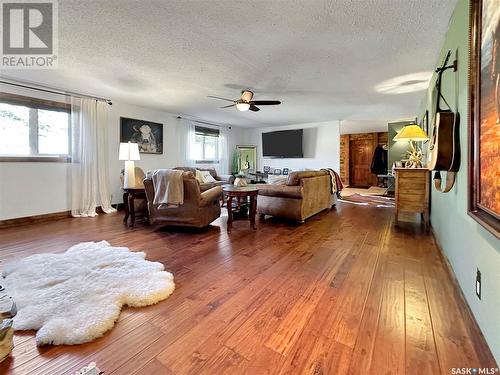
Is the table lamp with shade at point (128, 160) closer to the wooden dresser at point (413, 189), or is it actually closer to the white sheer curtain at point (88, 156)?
the white sheer curtain at point (88, 156)

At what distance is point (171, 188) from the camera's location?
323 centimetres

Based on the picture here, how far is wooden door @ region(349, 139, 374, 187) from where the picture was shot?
10203 millimetres

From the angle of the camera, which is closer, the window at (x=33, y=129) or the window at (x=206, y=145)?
the window at (x=33, y=129)

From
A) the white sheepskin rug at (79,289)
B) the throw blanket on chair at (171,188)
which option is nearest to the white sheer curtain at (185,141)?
the throw blanket on chair at (171,188)

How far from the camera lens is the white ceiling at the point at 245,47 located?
6.71ft

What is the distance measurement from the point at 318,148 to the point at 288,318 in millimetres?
6653

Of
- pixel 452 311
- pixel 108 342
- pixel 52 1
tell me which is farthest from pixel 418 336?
pixel 52 1

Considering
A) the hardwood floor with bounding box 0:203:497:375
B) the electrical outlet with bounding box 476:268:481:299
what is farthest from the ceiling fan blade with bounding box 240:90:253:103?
the electrical outlet with bounding box 476:268:481:299

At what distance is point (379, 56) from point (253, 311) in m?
3.10

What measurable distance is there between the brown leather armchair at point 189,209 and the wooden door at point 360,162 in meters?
8.60

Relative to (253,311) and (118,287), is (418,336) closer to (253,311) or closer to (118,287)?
(253,311)

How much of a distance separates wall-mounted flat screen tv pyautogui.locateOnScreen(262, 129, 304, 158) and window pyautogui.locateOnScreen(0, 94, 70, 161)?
5.53m

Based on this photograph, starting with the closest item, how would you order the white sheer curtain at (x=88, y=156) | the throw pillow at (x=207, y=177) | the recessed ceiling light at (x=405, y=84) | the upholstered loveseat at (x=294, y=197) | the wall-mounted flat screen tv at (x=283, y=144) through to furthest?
the recessed ceiling light at (x=405, y=84)
the upholstered loveseat at (x=294, y=197)
the white sheer curtain at (x=88, y=156)
the throw pillow at (x=207, y=177)
the wall-mounted flat screen tv at (x=283, y=144)

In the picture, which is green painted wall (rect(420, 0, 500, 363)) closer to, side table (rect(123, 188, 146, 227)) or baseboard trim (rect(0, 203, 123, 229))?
side table (rect(123, 188, 146, 227))
